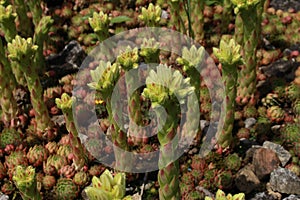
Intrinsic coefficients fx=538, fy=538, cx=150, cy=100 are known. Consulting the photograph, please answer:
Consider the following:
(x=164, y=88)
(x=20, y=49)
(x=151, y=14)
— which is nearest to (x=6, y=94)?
(x=20, y=49)

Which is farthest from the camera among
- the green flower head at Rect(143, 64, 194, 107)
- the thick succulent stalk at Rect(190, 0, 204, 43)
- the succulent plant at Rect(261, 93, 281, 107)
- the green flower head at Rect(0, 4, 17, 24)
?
the thick succulent stalk at Rect(190, 0, 204, 43)

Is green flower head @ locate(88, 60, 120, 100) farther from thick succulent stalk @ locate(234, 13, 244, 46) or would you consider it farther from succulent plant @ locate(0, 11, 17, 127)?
thick succulent stalk @ locate(234, 13, 244, 46)

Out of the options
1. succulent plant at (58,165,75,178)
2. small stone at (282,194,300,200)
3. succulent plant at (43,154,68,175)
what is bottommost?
small stone at (282,194,300,200)

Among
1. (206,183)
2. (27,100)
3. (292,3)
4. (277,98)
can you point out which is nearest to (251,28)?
(277,98)

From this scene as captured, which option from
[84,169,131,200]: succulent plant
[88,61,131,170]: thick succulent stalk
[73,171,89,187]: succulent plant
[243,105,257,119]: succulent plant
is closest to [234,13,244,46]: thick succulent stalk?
[243,105,257,119]: succulent plant

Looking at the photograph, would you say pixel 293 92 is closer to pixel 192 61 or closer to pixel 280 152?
pixel 280 152

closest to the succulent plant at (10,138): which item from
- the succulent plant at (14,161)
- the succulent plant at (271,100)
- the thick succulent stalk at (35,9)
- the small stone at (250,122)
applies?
the succulent plant at (14,161)
